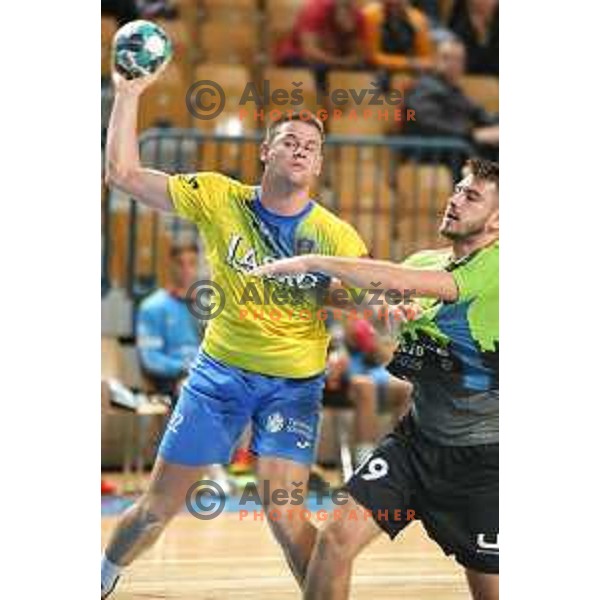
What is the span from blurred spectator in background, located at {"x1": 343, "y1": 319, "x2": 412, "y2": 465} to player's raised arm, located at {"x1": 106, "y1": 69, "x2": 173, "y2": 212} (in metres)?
3.39

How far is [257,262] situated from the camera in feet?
19.3

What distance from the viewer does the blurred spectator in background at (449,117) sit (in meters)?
10.5

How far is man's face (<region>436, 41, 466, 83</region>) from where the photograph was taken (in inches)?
448

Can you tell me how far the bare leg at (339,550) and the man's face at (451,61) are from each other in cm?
595

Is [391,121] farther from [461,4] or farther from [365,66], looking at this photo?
[461,4]

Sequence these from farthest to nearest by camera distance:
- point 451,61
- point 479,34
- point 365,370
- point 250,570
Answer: point 479,34, point 451,61, point 365,370, point 250,570

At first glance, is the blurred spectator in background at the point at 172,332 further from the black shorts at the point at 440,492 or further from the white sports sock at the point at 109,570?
the black shorts at the point at 440,492

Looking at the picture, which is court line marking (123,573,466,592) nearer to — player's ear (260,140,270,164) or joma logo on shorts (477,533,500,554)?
joma logo on shorts (477,533,500,554)

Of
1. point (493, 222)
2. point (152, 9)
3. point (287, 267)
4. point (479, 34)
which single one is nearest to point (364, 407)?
point (152, 9)

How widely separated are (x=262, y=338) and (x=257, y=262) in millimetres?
251

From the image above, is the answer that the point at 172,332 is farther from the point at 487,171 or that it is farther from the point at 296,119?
the point at 487,171

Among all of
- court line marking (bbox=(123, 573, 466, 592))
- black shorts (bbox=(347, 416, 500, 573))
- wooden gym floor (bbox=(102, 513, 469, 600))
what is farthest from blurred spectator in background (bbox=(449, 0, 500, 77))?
black shorts (bbox=(347, 416, 500, 573))

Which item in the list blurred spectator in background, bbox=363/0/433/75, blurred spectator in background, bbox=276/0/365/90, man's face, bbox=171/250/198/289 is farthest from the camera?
blurred spectator in background, bbox=363/0/433/75
